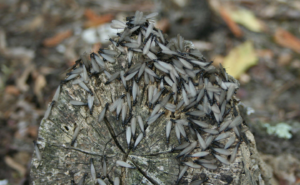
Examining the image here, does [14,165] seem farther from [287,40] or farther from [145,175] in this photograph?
[287,40]

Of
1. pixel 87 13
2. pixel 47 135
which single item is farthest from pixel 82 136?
pixel 87 13

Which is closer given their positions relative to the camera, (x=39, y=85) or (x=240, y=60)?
(x=39, y=85)

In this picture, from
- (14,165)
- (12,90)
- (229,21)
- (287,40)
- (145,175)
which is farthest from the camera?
(229,21)

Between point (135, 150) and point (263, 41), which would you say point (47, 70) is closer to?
point (135, 150)

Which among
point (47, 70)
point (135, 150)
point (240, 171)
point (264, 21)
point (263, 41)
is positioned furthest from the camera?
point (264, 21)

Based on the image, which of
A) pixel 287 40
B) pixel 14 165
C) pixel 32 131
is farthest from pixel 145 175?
pixel 287 40

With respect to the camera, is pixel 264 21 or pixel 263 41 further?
pixel 264 21

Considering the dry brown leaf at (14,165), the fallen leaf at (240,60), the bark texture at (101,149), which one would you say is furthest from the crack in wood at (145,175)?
the fallen leaf at (240,60)
